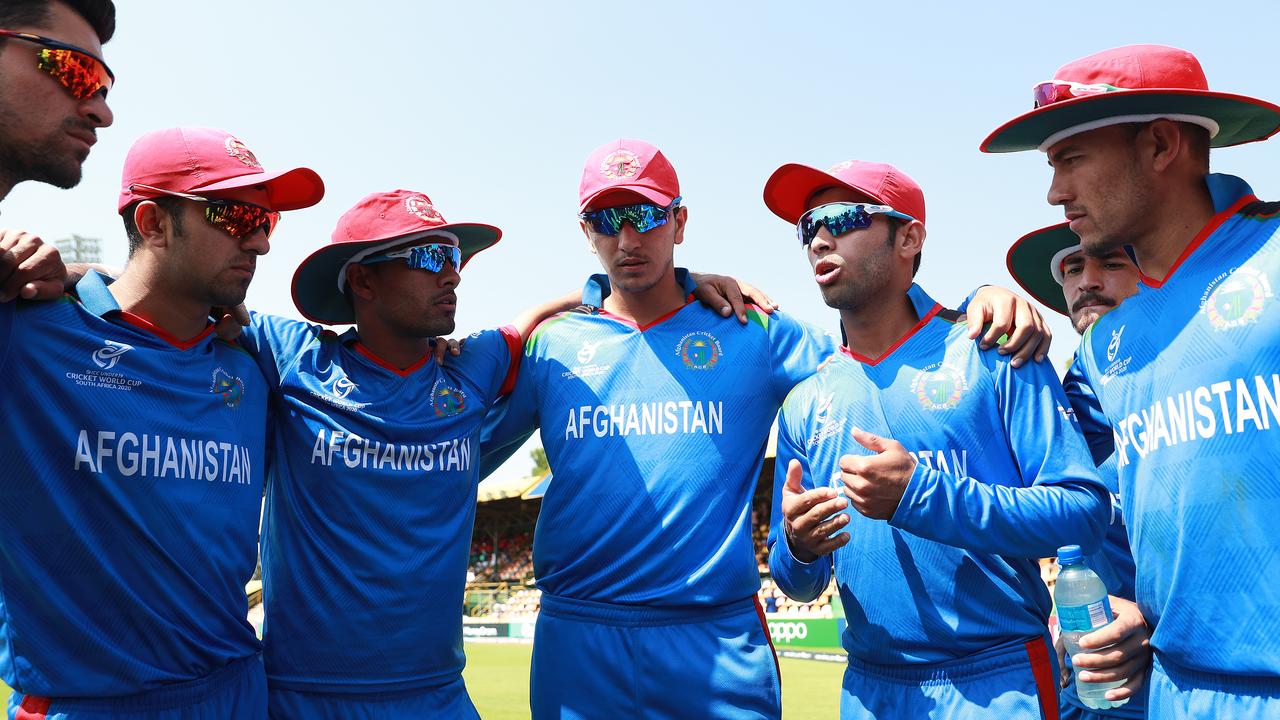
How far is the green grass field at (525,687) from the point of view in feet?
42.4

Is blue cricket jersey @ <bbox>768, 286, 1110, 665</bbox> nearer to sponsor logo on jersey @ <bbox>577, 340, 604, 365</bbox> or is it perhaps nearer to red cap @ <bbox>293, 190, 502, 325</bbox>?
sponsor logo on jersey @ <bbox>577, 340, 604, 365</bbox>

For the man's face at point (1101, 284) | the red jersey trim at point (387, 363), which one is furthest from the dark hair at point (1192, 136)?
the red jersey trim at point (387, 363)

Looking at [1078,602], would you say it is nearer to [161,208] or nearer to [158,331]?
[158,331]

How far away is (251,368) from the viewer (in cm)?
475

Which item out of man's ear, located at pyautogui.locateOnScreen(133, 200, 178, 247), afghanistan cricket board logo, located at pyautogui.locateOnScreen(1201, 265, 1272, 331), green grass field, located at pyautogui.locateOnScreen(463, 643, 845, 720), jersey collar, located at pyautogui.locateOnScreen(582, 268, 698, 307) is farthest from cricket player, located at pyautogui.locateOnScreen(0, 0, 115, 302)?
green grass field, located at pyautogui.locateOnScreen(463, 643, 845, 720)

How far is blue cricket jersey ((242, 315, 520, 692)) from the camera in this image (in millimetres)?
4625

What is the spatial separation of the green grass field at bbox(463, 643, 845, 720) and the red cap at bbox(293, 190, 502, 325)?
868 cm

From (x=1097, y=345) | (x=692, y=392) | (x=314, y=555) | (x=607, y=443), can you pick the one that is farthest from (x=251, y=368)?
(x=1097, y=345)

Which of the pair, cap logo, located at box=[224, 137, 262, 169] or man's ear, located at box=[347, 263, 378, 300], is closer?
cap logo, located at box=[224, 137, 262, 169]

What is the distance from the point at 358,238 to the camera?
511 cm

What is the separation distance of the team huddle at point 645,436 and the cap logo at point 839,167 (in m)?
0.02

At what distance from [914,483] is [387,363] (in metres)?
2.69

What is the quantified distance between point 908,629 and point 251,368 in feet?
10.3

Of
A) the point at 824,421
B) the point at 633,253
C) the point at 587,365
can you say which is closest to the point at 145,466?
the point at 587,365
